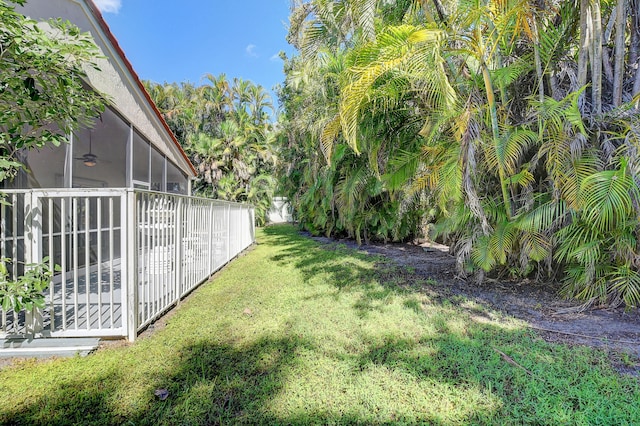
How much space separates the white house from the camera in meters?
3.04

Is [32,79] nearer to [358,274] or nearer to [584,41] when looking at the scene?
[358,274]

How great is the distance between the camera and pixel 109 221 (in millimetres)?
3471

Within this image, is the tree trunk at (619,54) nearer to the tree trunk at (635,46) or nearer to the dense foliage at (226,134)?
the tree trunk at (635,46)

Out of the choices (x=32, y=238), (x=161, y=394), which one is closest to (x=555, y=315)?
(x=161, y=394)

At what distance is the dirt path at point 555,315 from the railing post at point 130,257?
4673mm

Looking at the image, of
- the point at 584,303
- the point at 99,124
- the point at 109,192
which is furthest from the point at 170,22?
the point at 584,303

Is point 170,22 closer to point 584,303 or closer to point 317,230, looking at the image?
point 317,230

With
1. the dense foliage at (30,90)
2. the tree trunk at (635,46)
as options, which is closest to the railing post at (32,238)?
the dense foliage at (30,90)

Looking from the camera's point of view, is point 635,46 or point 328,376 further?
point 635,46

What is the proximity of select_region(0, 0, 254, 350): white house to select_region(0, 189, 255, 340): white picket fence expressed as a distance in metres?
0.01

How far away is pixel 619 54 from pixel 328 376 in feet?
19.8

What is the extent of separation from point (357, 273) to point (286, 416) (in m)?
4.53

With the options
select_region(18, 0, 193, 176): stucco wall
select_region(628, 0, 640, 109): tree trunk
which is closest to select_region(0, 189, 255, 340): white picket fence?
select_region(18, 0, 193, 176): stucco wall

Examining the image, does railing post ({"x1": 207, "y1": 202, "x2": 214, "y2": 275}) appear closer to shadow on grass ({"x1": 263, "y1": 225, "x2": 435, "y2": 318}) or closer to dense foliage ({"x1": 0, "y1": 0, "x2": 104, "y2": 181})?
shadow on grass ({"x1": 263, "y1": 225, "x2": 435, "y2": 318})
